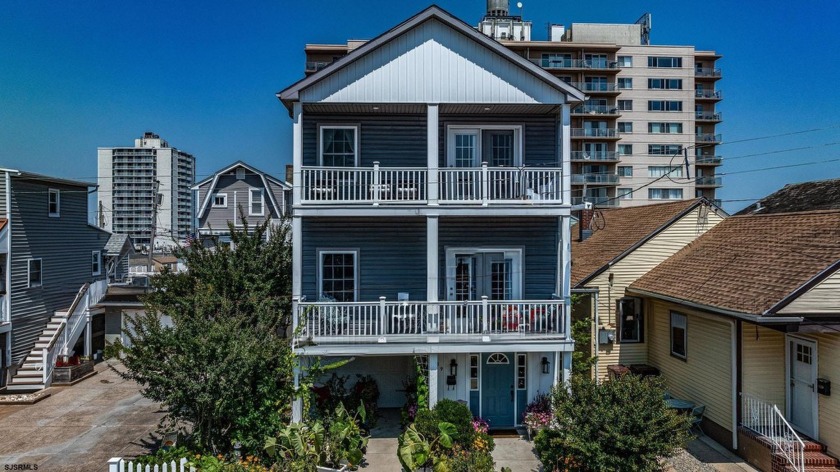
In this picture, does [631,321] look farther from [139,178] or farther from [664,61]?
[139,178]

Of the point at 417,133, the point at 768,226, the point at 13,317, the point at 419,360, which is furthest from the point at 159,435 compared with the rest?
the point at 768,226

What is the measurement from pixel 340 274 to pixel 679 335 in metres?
10.0

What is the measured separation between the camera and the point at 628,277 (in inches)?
594

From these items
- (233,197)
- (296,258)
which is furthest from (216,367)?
(233,197)

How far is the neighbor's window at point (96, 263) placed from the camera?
21297mm

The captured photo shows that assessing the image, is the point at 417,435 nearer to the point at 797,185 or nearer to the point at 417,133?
the point at 417,133

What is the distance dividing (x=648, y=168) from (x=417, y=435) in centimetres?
4506

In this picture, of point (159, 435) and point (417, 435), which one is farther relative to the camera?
point (159, 435)

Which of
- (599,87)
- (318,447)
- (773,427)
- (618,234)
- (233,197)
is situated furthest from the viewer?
(599,87)

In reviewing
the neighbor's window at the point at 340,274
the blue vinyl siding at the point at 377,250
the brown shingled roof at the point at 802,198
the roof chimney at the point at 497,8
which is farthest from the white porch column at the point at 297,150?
the roof chimney at the point at 497,8

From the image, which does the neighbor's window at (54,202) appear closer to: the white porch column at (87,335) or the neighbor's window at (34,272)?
the neighbor's window at (34,272)

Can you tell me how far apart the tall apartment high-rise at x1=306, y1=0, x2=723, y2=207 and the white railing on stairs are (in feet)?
113

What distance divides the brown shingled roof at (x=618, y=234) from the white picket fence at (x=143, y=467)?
11361mm

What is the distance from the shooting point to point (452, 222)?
13.8m
